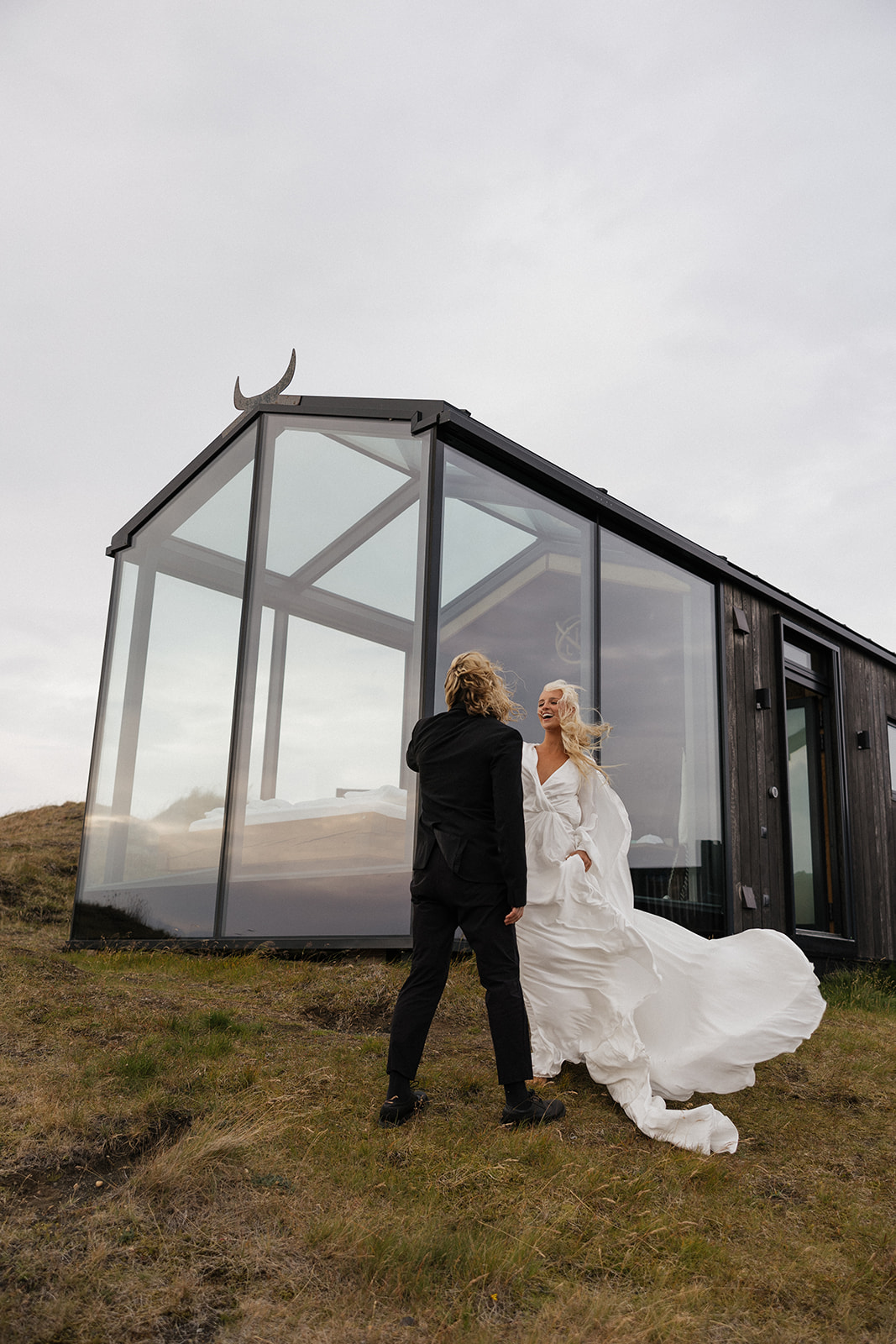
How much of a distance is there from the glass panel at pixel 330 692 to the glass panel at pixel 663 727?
2.03 metres

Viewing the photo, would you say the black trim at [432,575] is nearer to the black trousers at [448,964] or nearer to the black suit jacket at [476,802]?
the black suit jacket at [476,802]

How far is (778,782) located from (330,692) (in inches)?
197

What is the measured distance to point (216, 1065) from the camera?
142 inches

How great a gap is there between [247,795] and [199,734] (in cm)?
94

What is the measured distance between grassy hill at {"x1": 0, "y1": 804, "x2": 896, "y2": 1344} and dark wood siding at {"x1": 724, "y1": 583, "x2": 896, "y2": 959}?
433cm

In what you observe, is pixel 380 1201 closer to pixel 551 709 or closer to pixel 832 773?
pixel 551 709

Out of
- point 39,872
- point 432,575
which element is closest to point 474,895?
point 432,575

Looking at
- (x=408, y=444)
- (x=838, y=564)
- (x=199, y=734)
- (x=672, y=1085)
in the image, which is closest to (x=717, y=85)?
(x=408, y=444)

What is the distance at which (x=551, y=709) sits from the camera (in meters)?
4.30

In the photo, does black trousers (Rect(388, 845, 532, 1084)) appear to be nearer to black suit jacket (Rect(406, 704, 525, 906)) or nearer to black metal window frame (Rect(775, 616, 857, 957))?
black suit jacket (Rect(406, 704, 525, 906))

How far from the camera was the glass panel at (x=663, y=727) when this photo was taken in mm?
7539

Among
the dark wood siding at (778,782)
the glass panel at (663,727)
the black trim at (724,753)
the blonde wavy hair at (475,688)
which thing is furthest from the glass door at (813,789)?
the blonde wavy hair at (475,688)

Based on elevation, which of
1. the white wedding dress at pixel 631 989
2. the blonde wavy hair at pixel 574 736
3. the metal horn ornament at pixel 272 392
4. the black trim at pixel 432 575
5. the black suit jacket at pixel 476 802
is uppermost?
the metal horn ornament at pixel 272 392

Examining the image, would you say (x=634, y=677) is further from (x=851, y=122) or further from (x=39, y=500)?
(x=39, y=500)
